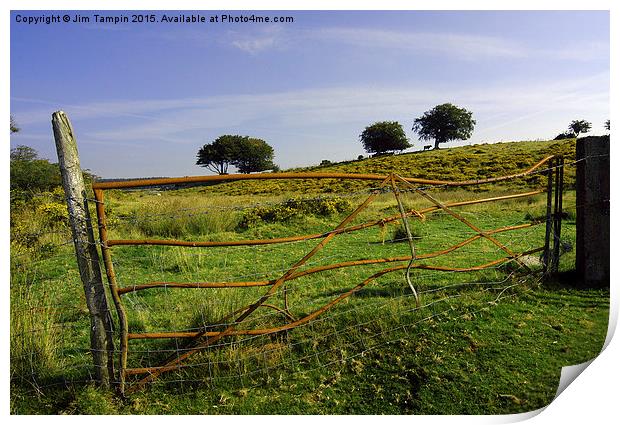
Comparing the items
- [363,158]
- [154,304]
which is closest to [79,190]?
[154,304]

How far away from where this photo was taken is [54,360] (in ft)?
11.9

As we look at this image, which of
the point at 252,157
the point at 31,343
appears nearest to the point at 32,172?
the point at 31,343

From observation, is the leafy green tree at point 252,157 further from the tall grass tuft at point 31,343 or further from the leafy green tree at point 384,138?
the tall grass tuft at point 31,343

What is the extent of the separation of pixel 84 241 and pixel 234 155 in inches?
2285

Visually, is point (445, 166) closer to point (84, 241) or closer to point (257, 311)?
point (257, 311)

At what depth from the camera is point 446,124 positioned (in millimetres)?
58656

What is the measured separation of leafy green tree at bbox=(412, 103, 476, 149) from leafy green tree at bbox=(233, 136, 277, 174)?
2039 centimetres

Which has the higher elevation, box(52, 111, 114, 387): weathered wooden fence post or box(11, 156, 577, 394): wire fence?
box(52, 111, 114, 387): weathered wooden fence post

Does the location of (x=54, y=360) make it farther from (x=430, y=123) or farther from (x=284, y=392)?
(x=430, y=123)

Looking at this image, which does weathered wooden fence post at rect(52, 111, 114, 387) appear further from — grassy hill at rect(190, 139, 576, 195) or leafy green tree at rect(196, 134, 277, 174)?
leafy green tree at rect(196, 134, 277, 174)

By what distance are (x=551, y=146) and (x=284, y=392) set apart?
4122 centimetres

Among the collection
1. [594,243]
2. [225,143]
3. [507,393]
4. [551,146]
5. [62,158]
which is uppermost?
[225,143]

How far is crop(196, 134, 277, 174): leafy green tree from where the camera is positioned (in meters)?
59.6

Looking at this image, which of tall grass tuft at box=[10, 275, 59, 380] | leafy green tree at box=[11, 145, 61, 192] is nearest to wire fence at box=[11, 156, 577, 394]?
tall grass tuft at box=[10, 275, 59, 380]
